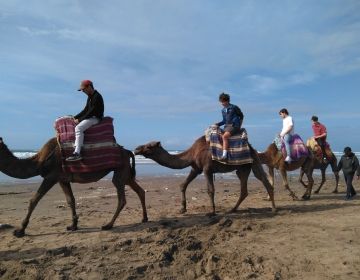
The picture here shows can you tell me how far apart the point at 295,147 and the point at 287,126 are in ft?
2.34

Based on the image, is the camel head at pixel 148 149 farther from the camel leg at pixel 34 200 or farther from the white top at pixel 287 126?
the white top at pixel 287 126

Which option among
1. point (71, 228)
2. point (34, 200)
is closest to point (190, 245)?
point (71, 228)

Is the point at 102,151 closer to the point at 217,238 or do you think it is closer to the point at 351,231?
the point at 217,238

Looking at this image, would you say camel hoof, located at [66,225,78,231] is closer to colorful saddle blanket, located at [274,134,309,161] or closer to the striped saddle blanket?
the striped saddle blanket

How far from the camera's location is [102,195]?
14875 millimetres

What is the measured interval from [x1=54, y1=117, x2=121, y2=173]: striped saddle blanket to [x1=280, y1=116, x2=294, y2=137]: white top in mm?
6159

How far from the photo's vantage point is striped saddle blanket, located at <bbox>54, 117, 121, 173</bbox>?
8.36 metres

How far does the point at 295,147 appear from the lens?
12945 millimetres

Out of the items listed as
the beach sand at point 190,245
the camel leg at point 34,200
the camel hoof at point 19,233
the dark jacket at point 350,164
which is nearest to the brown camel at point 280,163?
the dark jacket at point 350,164

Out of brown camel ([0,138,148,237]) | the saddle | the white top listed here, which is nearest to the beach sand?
brown camel ([0,138,148,237])

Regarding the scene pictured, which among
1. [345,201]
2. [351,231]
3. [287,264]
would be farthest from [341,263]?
[345,201]

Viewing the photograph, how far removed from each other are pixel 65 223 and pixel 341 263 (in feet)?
19.4

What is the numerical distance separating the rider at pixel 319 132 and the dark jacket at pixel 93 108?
9184 mm

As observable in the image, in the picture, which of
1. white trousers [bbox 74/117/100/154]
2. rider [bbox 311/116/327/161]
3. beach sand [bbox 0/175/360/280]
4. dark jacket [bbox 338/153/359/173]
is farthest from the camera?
rider [bbox 311/116/327/161]
